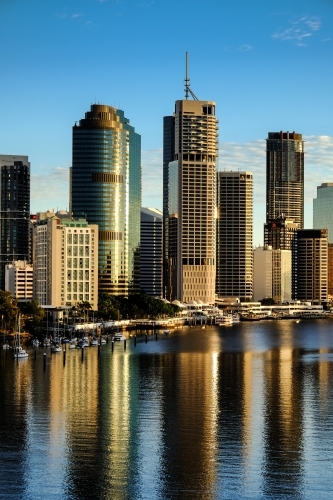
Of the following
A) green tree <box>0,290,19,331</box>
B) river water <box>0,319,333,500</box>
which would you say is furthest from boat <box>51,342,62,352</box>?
green tree <box>0,290,19,331</box>

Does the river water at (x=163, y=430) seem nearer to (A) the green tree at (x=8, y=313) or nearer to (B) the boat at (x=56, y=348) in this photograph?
(B) the boat at (x=56, y=348)

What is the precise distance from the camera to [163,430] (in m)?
81.8

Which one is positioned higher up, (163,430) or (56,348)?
(56,348)

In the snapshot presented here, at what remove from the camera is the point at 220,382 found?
377 ft

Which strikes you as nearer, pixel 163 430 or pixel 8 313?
pixel 163 430

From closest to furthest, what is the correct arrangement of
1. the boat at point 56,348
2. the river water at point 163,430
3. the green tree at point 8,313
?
the river water at point 163,430
the boat at point 56,348
the green tree at point 8,313

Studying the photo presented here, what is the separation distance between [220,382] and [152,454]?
42498 mm

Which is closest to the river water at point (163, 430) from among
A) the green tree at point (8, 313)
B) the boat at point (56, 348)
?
the boat at point (56, 348)

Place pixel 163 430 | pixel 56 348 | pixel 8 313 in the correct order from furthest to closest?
pixel 8 313, pixel 56 348, pixel 163 430

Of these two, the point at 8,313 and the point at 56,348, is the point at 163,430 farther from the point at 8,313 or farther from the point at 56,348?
the point at 8,313

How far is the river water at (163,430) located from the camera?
64.8 meters

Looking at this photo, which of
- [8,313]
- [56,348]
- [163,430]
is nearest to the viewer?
[163,430]

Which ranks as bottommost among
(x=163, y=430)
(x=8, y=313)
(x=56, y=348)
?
(x=163, y=430)

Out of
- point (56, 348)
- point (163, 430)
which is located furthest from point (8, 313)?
point (163, 430)
